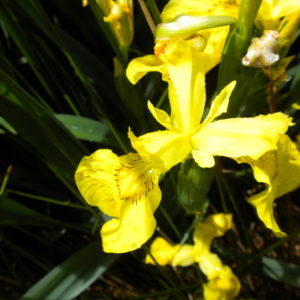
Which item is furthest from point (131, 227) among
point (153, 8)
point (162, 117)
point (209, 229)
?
point (153, 8)

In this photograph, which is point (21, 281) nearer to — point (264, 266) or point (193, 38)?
point (264, 266)

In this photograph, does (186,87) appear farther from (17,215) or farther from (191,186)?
(17,215)

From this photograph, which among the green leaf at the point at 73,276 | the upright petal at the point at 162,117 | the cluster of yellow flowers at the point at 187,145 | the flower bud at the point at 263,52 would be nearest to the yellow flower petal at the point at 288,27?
the cluster of yellow flowers at the point at 187,145

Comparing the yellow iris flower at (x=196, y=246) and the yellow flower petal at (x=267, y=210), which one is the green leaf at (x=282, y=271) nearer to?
the yellow iris flower at (x=196, y=246)

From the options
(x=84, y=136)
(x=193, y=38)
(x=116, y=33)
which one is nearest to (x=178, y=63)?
(x=193, y=38)

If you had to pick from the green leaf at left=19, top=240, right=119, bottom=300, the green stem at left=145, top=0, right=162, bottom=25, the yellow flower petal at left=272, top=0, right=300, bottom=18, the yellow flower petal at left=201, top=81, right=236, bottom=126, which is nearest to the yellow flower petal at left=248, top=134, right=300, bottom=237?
the yellow flower petal at left=201, top=81, right=236, bottom=126

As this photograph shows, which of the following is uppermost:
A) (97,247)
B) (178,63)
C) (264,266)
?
(178,63)
